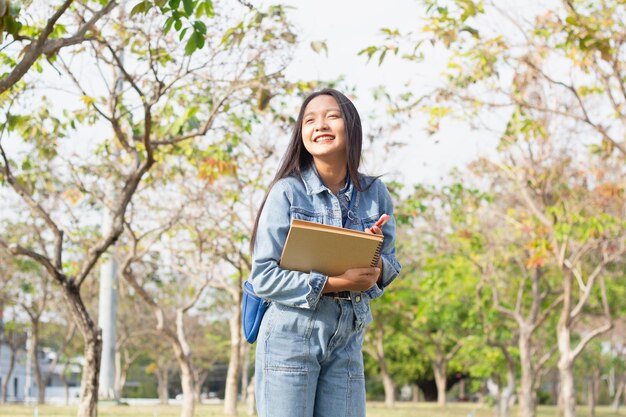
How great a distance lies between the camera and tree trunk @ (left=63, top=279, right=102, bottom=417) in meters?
9.01

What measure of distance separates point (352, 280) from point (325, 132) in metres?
0.52

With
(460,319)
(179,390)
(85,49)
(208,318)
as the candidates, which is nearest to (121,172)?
(85,49)

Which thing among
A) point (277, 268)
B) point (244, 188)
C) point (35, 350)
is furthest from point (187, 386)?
point (35, 350)

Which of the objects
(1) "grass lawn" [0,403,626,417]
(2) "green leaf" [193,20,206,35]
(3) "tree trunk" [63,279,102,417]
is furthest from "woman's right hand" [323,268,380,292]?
(1) "grass lawn" [0,403,626,417]

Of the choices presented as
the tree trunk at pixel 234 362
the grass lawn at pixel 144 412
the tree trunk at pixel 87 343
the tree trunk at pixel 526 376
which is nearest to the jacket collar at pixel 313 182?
the tree trunk at pixel 87 343

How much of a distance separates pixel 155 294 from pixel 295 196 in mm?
28044

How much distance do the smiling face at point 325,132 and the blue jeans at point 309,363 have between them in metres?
0.49

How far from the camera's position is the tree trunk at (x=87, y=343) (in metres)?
9.01

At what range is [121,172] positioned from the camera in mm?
13461

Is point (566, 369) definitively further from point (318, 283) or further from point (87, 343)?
point (318, 283)

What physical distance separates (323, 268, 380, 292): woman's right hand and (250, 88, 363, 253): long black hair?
0.32 m

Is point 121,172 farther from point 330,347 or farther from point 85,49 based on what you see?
point 330,347

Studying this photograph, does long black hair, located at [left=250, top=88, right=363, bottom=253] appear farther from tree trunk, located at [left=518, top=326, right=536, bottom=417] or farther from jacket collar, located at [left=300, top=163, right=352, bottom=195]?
tree trunk, located at [left=518, top=326, right=536, bottom=417]

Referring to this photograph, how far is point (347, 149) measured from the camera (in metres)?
2.96
